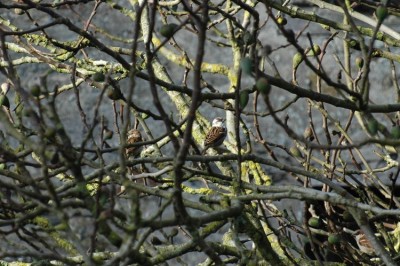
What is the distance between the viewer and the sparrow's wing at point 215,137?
3953mm

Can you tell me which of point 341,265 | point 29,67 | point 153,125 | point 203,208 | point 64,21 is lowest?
point 341,265

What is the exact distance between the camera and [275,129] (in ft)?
21.2

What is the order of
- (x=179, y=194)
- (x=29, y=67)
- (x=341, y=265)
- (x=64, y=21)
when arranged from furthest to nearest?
(x=29, y=67) → (x=341, y=265) → (x=64, y=21) → (x=179, y=194)

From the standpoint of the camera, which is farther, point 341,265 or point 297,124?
point 297,124

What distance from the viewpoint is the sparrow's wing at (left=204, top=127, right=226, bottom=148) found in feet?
13.0

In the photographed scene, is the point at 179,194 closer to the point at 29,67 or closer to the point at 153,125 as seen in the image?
the point at 153,125

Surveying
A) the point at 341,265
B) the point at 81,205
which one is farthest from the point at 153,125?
the point at 81,205

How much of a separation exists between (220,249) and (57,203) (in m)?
1.04

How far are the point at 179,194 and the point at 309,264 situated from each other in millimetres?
1261

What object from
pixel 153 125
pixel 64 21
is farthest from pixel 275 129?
pixel 64 21

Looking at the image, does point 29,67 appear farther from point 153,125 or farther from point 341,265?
→ point 341,265

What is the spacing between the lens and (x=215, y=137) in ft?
13.6

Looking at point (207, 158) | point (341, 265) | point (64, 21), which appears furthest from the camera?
point (341, 265)

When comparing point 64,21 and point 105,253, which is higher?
point 64,21
